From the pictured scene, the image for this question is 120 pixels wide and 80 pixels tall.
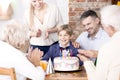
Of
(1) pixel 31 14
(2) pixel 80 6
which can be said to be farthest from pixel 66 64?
(2) pixel 80 6

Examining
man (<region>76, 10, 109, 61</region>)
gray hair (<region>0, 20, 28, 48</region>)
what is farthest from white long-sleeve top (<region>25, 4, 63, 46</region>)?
gray hair (<region>0, 20, 28, 48</region>)

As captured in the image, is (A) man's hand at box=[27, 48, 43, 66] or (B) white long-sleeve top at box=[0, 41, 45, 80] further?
(A) man's hand at box=[27, 48, 43, 66]

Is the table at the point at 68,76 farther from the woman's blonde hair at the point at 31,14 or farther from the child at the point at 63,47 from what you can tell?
the woman's blonde hair at the point at 31,14

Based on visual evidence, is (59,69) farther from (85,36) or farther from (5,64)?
(85,36)

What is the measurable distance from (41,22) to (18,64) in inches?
55.9

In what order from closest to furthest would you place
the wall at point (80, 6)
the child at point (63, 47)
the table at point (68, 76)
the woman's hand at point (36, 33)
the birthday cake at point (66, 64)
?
the table at point (68, 76) < the birthday cake at point (66, 64) < the child at point (63, 47) < the woman's hand at point (36, 33) < the wall at point (80, 6)

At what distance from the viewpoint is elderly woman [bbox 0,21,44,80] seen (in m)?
2.03

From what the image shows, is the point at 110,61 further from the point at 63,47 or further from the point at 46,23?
the point at 46,23

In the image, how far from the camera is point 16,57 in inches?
80.2

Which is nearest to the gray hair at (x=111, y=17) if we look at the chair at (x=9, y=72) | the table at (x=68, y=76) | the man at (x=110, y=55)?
the man at (x=110, y=55)

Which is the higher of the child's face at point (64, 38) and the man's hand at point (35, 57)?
the child's face at point (64, 38)

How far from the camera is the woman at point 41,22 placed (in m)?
3.36

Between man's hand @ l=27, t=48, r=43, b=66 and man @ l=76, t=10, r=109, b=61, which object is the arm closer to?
man's hand @ l=27, t=48, r=43, b=66

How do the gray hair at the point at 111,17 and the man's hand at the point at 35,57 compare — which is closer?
the gray hair at the point at 111,17
